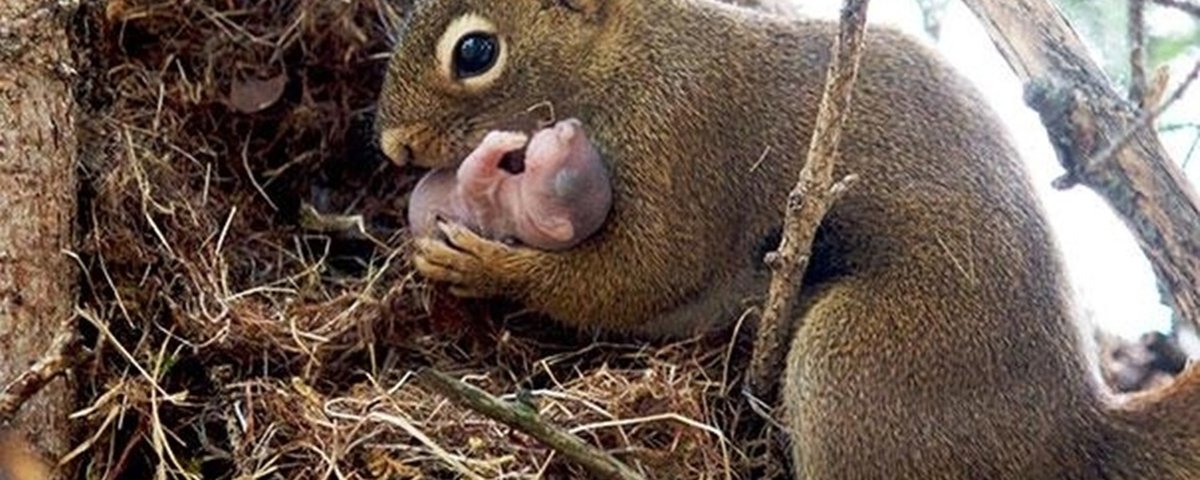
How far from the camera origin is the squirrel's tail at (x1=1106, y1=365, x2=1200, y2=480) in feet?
8.99

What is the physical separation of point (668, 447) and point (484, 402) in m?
0.44

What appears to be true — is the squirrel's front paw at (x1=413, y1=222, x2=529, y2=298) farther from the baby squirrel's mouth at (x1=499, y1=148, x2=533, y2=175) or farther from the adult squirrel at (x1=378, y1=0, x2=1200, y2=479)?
the baby squirrel's mouth at (x1=499, y1=148, x2=533, y2=175)

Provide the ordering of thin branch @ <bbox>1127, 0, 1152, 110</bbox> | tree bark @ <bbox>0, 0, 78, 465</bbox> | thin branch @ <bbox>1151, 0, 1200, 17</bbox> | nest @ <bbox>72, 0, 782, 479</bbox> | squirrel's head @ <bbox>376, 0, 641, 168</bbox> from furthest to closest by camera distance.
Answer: squirrel's head @ <bbox>376, 0, 641, 168</bbox> < nest @ <bbox>72, 0, 782, 479</bbox> < tree bark @ <bbox>0, 0, 78, 465</bbox> < thin branch @ <bbox>1127, 0, 1152, 110</bbox> < thin branch @ <bbox>1151, 0, 1200, 17</bbox>

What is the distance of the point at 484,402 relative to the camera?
2.46 meters

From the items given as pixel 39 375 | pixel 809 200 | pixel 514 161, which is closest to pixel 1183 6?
pixel 809 200

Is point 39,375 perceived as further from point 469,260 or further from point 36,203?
point 469,260

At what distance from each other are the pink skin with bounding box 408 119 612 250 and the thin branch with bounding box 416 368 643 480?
55cm

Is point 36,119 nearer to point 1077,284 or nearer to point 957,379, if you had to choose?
point 957,379

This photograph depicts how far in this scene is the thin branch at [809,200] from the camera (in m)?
2.43

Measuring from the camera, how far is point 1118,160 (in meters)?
2.81

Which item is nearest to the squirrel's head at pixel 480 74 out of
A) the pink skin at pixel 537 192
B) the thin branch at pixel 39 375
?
the pink skin at pixel 537 192

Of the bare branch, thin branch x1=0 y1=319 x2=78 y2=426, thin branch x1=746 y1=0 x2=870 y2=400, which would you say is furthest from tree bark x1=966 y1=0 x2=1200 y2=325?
thin branch x1=0 y1=319 x2=78 y2=426

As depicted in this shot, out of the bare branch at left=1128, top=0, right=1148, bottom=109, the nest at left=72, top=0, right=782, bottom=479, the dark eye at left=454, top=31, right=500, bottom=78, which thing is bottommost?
the nest at left=72, top=0, right=782, bottom=479

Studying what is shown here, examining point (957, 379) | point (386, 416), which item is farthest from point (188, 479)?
point (957, 379)
